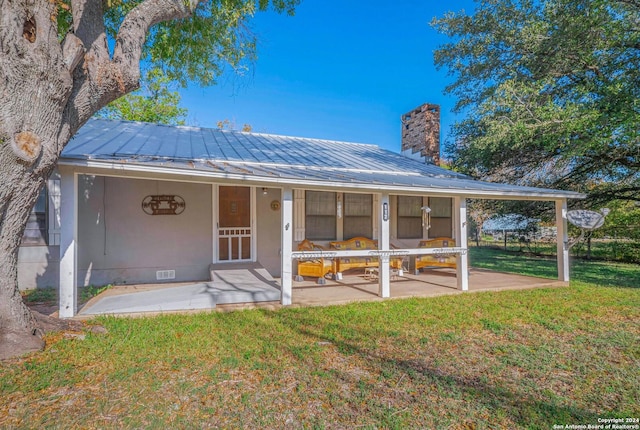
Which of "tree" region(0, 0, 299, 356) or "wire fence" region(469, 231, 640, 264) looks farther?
"wire fence" region(469, 231, 640, 264)

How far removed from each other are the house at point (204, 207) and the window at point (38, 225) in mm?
20

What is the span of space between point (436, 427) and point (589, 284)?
25.4 ft

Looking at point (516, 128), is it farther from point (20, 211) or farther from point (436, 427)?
point (20, 211)

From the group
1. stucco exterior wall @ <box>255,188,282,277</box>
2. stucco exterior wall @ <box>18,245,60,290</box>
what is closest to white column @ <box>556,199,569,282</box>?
stucco exterior wall @ <box>255,188,282,277</box>

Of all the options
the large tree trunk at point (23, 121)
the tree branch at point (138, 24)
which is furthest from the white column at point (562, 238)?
the large tree trunk at point (23, 121)

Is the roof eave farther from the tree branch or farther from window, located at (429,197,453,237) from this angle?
window, located at (429,197,453,237)

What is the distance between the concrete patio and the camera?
5.18 metres

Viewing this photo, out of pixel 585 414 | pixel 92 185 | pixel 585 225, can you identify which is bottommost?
pixel 585 414

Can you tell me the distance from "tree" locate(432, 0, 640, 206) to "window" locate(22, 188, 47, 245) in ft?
34.7

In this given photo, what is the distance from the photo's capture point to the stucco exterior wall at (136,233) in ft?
21.6

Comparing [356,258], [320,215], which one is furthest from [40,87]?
[356,258]

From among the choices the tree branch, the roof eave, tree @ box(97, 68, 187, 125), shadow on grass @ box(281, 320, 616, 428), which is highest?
tree @ box(97, 68, 187, 125)

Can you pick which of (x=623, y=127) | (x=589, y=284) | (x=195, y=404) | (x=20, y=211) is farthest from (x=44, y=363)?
(x=623, y=127)

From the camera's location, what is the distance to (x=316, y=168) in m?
7.12
